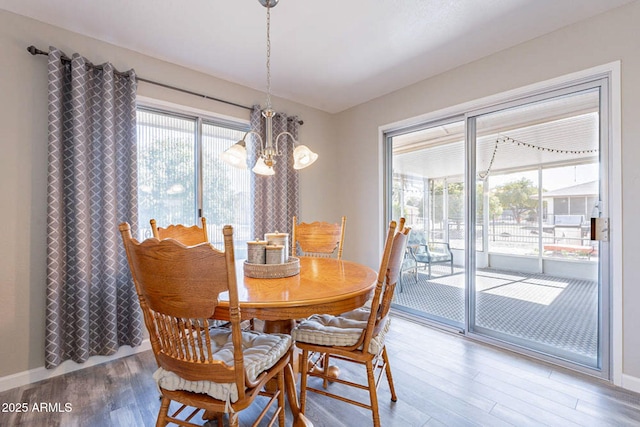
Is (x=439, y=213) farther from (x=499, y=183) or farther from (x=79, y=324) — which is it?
(x=79, y=324)

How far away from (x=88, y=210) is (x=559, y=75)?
3.63 m

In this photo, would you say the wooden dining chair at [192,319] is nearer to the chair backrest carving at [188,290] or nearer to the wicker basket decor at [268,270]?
the chair backrest carving at [188,290]

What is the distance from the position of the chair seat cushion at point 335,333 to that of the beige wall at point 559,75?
5.55 feet

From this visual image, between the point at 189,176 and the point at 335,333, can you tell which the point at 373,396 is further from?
the point at 189,176

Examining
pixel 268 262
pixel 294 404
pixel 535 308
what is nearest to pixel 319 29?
pixel 268 262

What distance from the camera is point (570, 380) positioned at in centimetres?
203

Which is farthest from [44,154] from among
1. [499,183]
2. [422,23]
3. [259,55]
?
[499,183]

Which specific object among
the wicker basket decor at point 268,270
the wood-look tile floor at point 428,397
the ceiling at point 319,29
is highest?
the ceiling at point 319,29

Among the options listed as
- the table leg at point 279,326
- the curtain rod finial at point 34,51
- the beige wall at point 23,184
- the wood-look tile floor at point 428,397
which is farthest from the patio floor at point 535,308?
the curtain rod finial at point 34,51

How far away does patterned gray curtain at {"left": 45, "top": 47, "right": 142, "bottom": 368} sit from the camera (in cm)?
206

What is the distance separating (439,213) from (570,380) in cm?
164

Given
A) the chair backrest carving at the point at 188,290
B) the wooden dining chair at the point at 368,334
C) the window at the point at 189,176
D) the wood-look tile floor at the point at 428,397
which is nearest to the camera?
the chair backrest carving at the point at 188,290

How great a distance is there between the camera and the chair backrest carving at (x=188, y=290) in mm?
994

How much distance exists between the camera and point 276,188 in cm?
333
